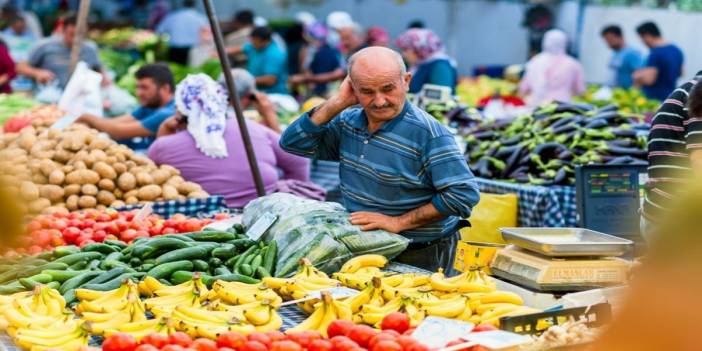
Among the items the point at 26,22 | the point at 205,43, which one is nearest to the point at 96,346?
the point at 205,43

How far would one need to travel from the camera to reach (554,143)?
8.05 m

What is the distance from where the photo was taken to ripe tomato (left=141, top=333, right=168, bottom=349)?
10.8 feet

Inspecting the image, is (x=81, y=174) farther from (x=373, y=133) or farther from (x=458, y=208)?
(x=458, y=208)

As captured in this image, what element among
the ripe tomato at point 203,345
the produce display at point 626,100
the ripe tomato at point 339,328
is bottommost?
the produce display at point 626,100

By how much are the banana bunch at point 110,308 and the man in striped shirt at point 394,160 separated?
1188 mm

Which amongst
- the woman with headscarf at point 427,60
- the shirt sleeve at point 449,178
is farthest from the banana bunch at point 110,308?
the woman with headscarf at point 427,60

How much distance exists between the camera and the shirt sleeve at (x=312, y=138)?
503 cm

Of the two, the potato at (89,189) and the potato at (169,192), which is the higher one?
the potato at (89,189)

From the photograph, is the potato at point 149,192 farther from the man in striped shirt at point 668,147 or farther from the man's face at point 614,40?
the man's face at point 614,40

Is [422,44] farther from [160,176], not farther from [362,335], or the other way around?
[362,335]

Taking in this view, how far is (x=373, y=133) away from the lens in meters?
4.83

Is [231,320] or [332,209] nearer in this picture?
[231,320]

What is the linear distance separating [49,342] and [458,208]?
1.89m

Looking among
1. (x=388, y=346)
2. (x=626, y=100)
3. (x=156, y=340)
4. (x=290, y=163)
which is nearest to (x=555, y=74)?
(x=626, y=100)
